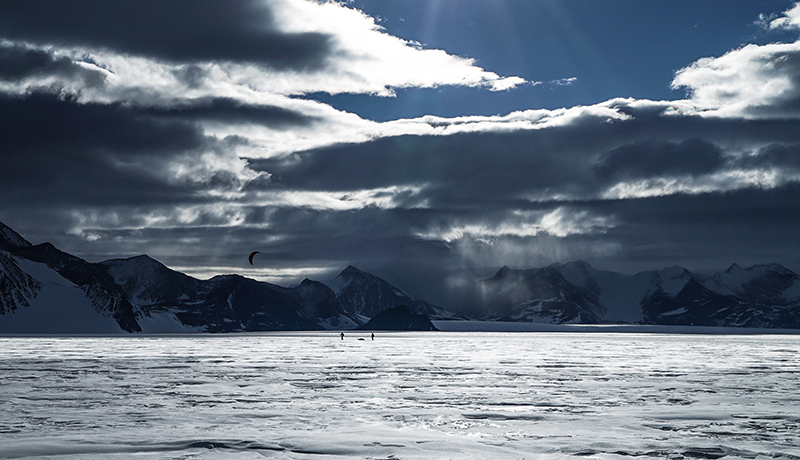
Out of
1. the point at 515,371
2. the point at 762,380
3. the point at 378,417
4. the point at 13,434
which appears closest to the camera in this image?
the point at 13,434

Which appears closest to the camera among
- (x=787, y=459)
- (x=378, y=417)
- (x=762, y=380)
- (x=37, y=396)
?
(x=787, y=459)

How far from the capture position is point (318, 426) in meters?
20.2

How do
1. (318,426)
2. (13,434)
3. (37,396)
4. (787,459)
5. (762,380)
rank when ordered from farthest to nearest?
(762,380) → (37,396) → (318,426) → (13,434) → (787,459)

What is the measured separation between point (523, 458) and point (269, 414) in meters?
10.4

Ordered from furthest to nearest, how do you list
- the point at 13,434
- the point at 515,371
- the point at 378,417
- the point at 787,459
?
the point at 515,371 < the point at 378,417 < the point at 13,434 < the point at 787,459

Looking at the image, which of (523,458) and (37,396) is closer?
(523,458)

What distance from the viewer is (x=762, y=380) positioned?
125 feet

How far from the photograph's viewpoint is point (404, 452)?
1594cm

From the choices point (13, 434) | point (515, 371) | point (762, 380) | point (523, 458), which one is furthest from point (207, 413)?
point (762, 380)

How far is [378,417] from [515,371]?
82.5 ft

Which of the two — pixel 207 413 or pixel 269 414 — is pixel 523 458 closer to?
pixel 269 414

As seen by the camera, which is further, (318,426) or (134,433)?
(318,426)

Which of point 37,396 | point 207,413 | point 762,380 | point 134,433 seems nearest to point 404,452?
point 134,433

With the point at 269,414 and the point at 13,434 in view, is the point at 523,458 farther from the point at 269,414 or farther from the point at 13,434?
the point at 13,434
